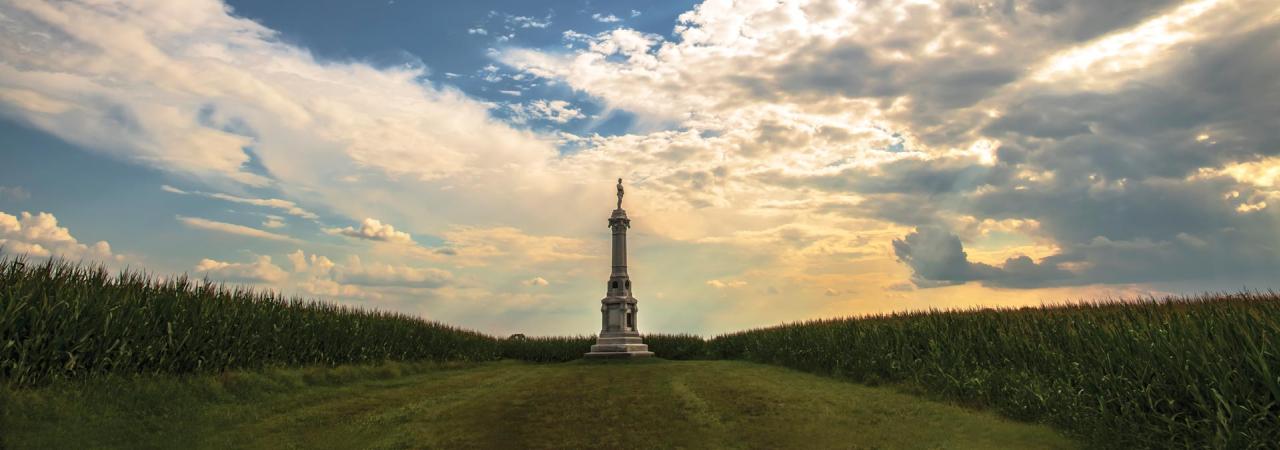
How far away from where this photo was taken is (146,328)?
1580 cm

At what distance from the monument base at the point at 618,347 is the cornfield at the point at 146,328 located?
15.3 m

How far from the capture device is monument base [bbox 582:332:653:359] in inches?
1515

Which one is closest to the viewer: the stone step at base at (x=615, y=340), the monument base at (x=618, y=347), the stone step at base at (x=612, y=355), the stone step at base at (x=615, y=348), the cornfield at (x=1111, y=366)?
the cornfield at (x=1111, y=366)

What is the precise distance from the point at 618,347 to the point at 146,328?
2590cm

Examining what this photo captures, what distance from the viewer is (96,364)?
14.5 meters

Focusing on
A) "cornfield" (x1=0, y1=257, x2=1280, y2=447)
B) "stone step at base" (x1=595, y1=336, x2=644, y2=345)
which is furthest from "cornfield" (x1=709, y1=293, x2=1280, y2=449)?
"stone step at base" (x1=595, y1=336, x2=644, y2=345)

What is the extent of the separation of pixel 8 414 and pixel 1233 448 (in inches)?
766

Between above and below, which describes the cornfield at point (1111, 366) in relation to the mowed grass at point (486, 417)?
above

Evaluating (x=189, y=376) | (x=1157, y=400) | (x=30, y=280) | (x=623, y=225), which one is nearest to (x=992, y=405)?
(x=1157, y=400)

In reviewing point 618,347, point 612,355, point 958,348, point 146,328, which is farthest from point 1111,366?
point 618,347

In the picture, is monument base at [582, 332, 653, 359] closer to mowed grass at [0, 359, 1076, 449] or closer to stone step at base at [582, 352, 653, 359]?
stone step at base at [582, 352, 653, 359]

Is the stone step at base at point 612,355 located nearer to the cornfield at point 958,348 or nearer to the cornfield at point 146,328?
the cornfield at point 958,348

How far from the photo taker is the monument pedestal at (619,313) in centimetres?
3919

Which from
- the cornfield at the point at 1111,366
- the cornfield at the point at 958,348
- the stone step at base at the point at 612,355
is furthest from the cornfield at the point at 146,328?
the cornfield at the point at 1111,366
